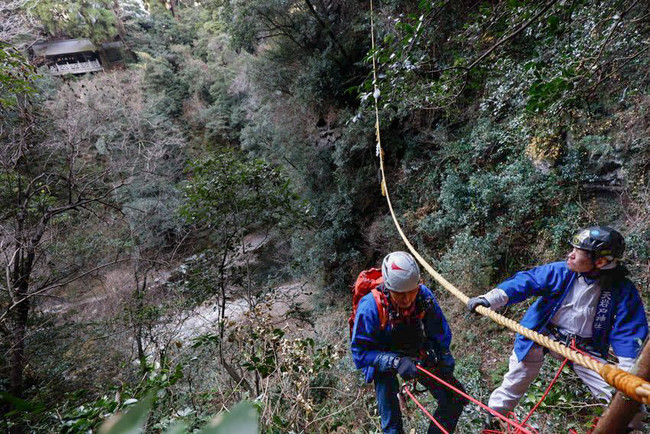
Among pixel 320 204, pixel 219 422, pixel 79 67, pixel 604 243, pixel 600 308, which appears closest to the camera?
pixel 219 422

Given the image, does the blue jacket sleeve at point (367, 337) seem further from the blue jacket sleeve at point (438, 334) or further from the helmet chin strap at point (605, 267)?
the helmet chin strap at point (605, 267)

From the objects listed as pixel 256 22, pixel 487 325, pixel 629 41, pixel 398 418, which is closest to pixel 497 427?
pixel 398 418

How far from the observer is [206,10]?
19.5 m

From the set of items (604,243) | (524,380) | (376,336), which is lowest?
(524,380)

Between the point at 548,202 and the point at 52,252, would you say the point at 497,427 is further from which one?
the point at 52,252

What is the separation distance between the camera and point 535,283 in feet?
7.03

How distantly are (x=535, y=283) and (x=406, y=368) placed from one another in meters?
1.09

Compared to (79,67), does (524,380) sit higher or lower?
lower

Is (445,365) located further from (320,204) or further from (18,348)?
(320,204)

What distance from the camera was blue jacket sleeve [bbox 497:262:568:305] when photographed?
209 centimetres

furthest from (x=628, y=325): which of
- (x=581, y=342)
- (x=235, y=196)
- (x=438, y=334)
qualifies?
(x=235, y=196)

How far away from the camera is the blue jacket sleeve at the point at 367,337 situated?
7.16ft

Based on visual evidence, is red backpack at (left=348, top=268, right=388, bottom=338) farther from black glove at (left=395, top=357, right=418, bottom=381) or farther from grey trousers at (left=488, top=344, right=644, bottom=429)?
grey trousers at (left=488, top=344, right=644, bottom=429)

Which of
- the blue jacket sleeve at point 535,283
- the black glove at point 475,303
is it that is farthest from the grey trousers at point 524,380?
the black glove at point 475,303
